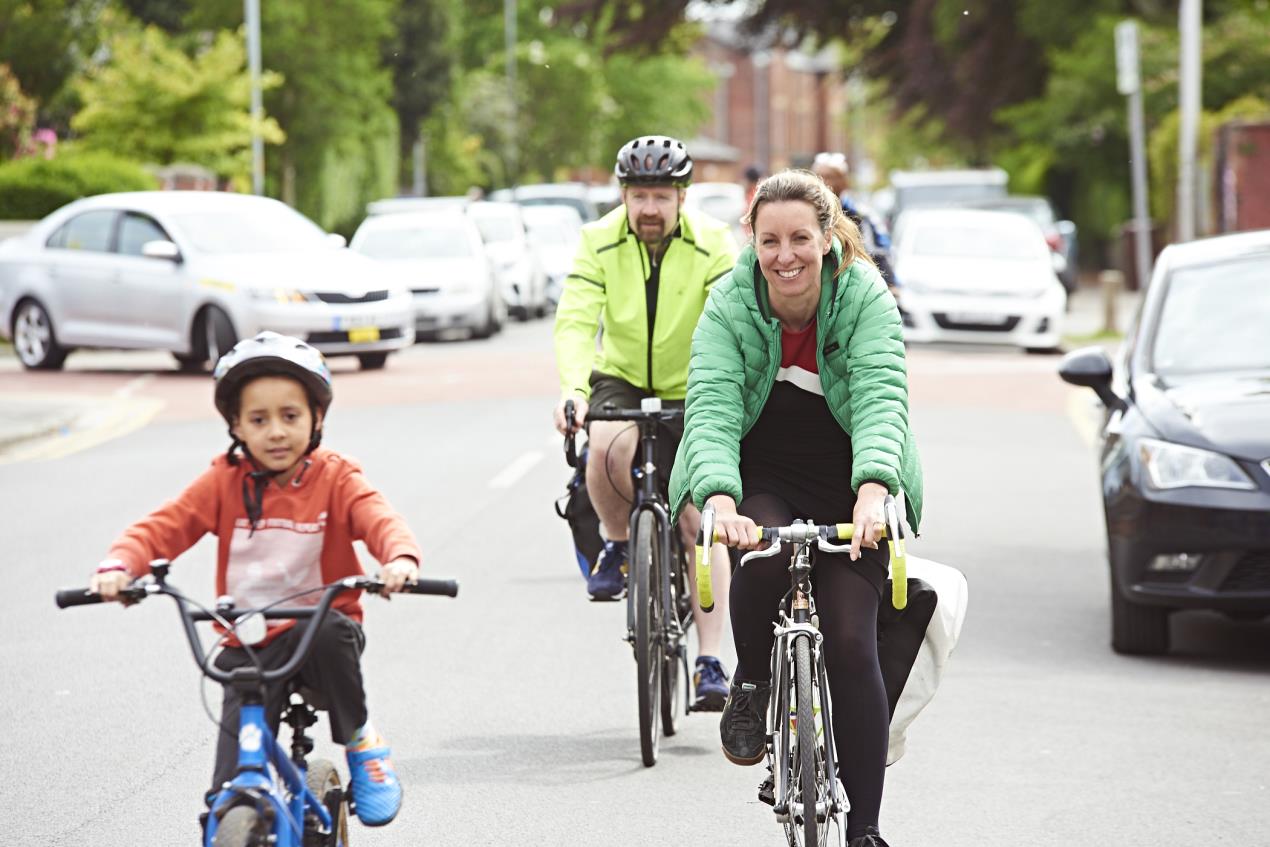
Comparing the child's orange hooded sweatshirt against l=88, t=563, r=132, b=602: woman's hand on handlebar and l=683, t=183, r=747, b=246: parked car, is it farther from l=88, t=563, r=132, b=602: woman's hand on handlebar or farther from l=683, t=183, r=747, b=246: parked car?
l=683, t=183, r=747, b=246: parked car

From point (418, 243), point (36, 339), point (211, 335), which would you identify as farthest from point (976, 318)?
point (36, 339)

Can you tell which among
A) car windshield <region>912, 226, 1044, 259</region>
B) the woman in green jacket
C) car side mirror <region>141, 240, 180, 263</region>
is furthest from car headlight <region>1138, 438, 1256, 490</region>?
car windshield <region>912, 226, 1044, 259</region>

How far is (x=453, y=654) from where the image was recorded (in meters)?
8.47

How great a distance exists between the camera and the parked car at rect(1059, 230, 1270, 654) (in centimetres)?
813

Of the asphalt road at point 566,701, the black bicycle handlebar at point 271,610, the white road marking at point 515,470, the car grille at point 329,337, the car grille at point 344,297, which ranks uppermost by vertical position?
the car grille at point 344,297

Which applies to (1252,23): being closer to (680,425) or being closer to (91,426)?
(91,426)

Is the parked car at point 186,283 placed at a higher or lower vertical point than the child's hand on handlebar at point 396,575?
higher

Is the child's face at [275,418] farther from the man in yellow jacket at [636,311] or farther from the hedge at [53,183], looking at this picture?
the hedge at [53,183]

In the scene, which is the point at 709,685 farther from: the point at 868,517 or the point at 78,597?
the point at 78,597

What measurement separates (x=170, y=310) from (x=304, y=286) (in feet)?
4.42

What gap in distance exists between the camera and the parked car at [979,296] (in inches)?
A: 996

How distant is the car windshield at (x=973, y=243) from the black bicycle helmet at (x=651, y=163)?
19.2 metres

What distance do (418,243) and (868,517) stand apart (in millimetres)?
23768

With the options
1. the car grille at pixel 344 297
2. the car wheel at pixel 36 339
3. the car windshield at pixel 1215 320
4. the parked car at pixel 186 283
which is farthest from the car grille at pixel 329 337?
the car windshield at pixel 1215 320
